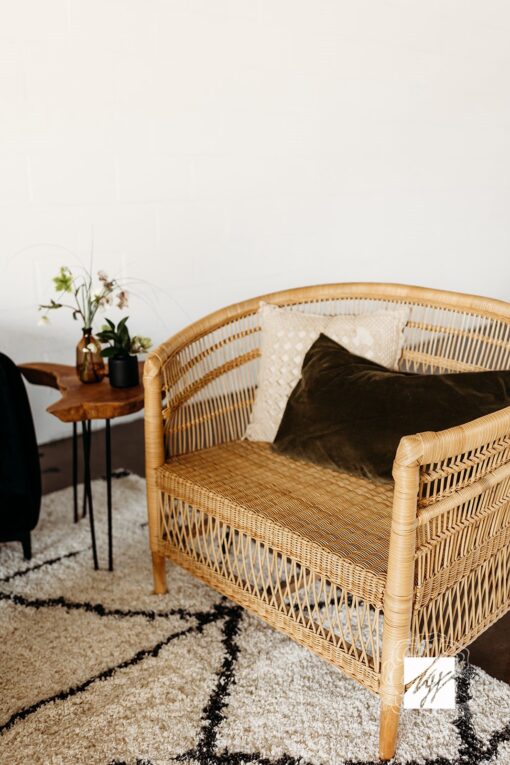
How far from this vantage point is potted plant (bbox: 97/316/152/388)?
6.44 feet

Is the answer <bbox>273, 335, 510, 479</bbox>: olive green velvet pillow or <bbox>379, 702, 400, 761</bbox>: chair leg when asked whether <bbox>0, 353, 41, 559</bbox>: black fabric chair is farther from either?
<bbox>379, 702, 400, 761</bbox>: chair leg

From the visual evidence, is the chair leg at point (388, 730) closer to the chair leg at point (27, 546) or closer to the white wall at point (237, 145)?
the chair leg at point (27, 546)

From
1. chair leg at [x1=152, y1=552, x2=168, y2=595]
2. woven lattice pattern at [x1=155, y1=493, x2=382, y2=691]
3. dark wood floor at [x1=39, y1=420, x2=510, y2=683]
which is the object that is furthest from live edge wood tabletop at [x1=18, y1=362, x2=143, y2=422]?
dark wood floor at [x1=39, y1=420, x2=510, y2=683]

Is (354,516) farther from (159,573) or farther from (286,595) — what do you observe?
(159,573)

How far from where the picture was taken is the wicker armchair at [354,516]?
4.27 ft

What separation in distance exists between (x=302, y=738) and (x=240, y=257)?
2127 millimetres

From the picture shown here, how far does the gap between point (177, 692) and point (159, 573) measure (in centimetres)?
38

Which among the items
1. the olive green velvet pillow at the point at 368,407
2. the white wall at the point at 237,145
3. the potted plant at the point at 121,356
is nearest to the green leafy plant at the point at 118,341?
the potted plant at the point at 121,356

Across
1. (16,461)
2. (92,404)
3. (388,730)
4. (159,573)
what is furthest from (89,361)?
(388,730)

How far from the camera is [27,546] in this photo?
203 cm

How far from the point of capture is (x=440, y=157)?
12.8 feet

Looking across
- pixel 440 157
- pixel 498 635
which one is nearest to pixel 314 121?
pixel 440 157

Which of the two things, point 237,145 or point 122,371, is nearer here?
point 122,371

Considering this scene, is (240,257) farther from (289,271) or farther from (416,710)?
(416,710)
